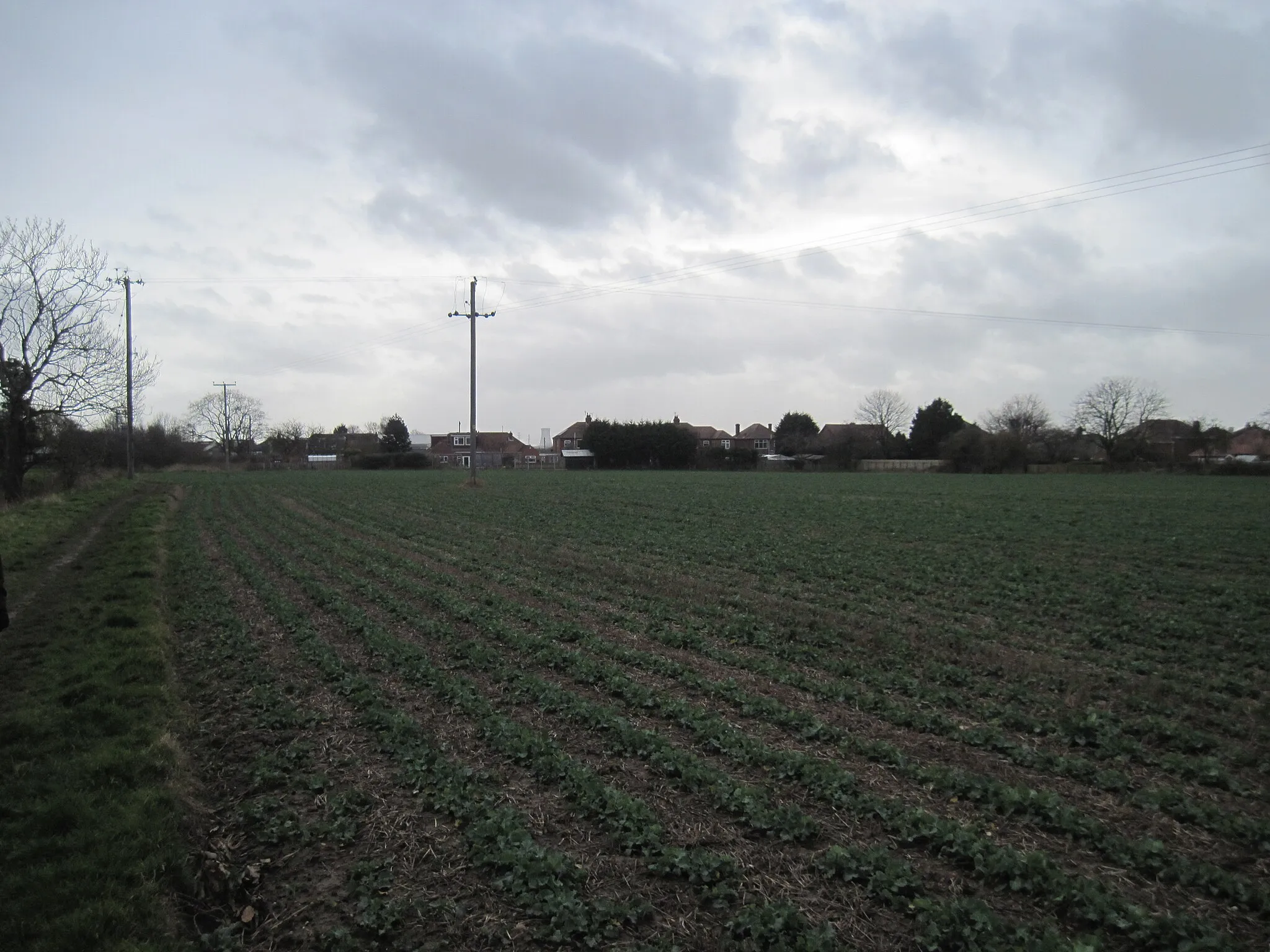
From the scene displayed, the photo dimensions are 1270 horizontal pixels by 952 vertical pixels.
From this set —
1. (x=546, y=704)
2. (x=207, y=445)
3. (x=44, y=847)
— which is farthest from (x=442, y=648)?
(x=207, y=445)

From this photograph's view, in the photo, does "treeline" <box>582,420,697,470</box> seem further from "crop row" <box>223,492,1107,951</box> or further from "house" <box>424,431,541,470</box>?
"crop row" <box>223,492,1107,951</box>

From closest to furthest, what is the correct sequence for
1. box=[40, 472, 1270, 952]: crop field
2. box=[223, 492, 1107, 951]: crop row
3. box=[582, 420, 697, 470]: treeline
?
box=[223, 492, 1107, 951]: crop row, box=[40, 472, 1270, 952]: crop field, box=[582, 420, 697, 470]: treeline

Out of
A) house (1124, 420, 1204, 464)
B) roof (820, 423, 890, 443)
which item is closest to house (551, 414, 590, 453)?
roof (820, 423, 890, 443)

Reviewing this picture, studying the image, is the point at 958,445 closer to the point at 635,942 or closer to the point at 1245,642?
the point at 1245,642

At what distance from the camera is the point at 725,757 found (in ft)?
20.0

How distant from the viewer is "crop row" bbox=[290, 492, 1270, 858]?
16.1 feet

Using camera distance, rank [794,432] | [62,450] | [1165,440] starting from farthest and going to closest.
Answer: [794,432]
[1165,440]
[62,450]

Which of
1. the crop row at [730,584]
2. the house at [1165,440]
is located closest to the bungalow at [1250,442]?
the house at [1165,440]

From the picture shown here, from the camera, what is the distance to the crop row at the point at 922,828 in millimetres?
3922

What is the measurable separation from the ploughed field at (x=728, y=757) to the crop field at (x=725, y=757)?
0.09ft

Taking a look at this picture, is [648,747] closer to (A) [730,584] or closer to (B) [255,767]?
(B) [255,767]

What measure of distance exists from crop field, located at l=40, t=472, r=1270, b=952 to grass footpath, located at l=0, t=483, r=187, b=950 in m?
0.29

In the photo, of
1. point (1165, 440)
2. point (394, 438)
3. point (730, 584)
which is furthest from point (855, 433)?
point (730, 584)

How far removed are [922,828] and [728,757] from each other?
5.37 feet
